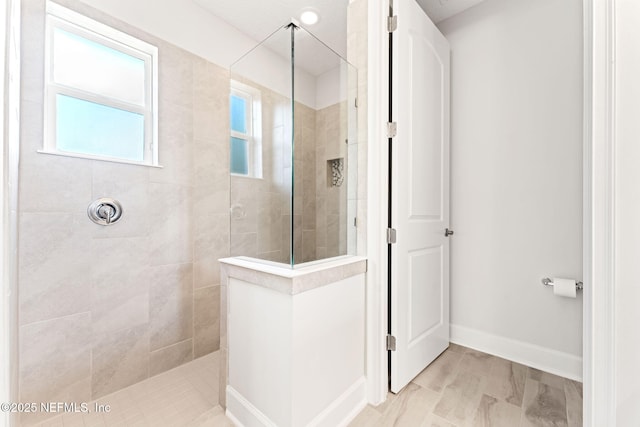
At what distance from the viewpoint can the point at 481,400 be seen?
1520 millimetres

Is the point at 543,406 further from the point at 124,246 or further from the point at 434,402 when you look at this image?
the point at 124,246

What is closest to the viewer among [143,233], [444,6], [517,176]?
[143,233]

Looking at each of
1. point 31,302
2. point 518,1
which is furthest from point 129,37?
point 518,1

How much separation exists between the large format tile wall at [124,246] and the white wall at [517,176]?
6.40 feet

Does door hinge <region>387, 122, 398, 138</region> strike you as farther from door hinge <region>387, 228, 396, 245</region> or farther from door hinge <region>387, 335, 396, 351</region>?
door hinge <region>387, 335, 396, 351</region>

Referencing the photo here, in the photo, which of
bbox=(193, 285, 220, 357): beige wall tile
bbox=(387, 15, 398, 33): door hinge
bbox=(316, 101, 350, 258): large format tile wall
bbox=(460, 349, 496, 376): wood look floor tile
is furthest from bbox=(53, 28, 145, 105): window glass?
bbox=(460, 349, 496, 376): wood look floor tile

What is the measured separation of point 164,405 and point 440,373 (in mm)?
1694

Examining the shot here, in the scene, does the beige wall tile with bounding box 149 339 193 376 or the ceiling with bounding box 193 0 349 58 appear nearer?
the beige wall tile with bounding box 149 339 193 376

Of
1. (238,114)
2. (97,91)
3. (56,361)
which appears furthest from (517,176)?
(56,361)

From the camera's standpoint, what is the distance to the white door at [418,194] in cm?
158

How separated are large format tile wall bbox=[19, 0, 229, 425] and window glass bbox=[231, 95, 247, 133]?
555 mm

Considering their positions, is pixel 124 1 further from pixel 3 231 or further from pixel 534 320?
pixel 534 320

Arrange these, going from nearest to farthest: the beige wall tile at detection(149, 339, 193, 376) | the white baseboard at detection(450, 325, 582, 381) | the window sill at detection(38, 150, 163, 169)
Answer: the window sill at detection(38, 150, 163, 169), the white baseboard at detection(450, 325, 582, 381), the beige wall tile at detection(149, 339, 193, 376)

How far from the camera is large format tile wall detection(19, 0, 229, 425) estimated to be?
1427 mm
